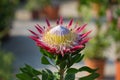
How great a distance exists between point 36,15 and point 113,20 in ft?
13.1

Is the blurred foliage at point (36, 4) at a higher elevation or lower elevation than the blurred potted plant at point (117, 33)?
higher

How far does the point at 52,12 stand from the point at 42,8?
275 millimetres

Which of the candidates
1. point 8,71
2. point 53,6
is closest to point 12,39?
point 53,6

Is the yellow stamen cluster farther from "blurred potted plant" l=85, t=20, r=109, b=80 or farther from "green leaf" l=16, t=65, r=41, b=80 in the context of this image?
"blurred potted plant" l=85, t=20, r=109, b=80

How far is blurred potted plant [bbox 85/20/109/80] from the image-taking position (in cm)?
500

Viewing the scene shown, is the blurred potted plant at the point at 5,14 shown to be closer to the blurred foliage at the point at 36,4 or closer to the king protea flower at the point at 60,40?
the blurred foliage at the point at 36,4

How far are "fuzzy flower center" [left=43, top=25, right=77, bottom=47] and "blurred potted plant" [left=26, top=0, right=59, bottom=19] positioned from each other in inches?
254

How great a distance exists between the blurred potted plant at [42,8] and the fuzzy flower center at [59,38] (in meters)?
6.45

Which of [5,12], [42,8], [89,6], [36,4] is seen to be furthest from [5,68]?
[42,8]

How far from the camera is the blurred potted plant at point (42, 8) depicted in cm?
790

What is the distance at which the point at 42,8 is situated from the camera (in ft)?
27.3

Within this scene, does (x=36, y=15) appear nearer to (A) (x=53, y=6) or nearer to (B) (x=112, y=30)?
(A) (x=53, y=6)

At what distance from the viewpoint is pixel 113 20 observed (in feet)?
14.7

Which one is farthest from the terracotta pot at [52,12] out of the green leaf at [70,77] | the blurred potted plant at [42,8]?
the green leaf at [70,77]
